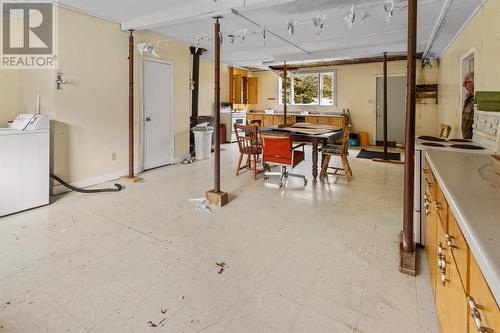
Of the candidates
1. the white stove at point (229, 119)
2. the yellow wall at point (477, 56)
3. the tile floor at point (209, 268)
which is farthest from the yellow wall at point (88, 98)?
the yellow wall at point (477, 56)

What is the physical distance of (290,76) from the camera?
9984mm

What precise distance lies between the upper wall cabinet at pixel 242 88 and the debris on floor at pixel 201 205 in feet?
21.2

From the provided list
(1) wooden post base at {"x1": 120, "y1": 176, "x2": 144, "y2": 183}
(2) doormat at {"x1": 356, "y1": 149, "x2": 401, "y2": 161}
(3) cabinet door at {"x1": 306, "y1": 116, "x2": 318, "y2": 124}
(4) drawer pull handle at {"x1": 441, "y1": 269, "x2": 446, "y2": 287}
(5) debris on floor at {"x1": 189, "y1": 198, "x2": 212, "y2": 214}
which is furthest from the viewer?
(3) cabinet door at {"x1": 306, "y1": 116, "x2": 318, "y2": 124}

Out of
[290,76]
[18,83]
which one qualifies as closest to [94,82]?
[18,83]

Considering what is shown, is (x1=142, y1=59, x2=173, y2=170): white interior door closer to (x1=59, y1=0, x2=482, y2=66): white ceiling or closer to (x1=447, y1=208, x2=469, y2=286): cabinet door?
(x1=59, y1=0, x2=482, y2=66): white ceiling

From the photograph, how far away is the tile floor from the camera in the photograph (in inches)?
68.2

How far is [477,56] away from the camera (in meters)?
3.76

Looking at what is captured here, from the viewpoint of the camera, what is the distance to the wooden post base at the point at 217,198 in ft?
12.1

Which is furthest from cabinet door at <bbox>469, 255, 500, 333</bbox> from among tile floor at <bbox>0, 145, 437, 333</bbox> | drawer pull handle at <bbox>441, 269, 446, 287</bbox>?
tile floor at <bbox>0, 145, 437, 333</bbox>

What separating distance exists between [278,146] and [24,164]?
3.17m

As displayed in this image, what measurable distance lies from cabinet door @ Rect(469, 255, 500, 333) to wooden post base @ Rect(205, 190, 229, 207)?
2.97 meters

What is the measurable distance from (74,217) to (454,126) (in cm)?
616

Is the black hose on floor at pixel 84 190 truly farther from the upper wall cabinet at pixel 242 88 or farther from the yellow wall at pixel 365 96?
the yellow wall at pixel 365 96

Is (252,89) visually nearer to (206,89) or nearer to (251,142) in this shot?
(206,89)
